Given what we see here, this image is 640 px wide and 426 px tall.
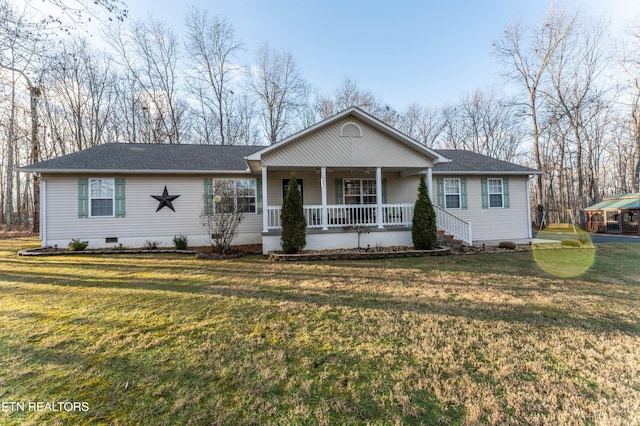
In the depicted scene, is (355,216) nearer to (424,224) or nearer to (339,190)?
(339,190)

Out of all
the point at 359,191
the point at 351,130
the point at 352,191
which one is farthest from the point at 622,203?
the point at 351,130

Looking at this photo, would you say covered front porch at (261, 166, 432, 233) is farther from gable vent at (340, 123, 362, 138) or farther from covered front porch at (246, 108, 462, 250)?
gable vent at (340, 123, 362, 138)

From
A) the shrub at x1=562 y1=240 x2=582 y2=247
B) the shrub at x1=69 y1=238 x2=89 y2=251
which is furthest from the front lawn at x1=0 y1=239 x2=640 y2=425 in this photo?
the shrub at x1=562 y1=240 x2=582 y2=247

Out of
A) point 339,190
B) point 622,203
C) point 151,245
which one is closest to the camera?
point 151,245

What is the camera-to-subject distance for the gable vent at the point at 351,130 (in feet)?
32.4

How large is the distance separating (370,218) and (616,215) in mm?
18482

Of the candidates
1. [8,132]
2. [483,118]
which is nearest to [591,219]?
[483,118]

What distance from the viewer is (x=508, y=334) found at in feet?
10.6

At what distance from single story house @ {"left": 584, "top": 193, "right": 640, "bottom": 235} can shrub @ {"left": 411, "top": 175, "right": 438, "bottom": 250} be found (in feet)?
53.1

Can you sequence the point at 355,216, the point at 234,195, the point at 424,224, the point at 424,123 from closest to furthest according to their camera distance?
the point at 424,224
the point at 234,195
the point at 355,216
the point at 424,123

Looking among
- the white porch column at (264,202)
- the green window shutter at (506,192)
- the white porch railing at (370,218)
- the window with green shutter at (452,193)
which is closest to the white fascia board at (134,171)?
the white porch column at (264,202)

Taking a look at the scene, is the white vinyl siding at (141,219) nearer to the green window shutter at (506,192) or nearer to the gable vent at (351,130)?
the gable vent at (351,130)

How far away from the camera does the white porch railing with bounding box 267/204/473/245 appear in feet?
32.5

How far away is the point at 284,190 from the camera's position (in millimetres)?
11555
